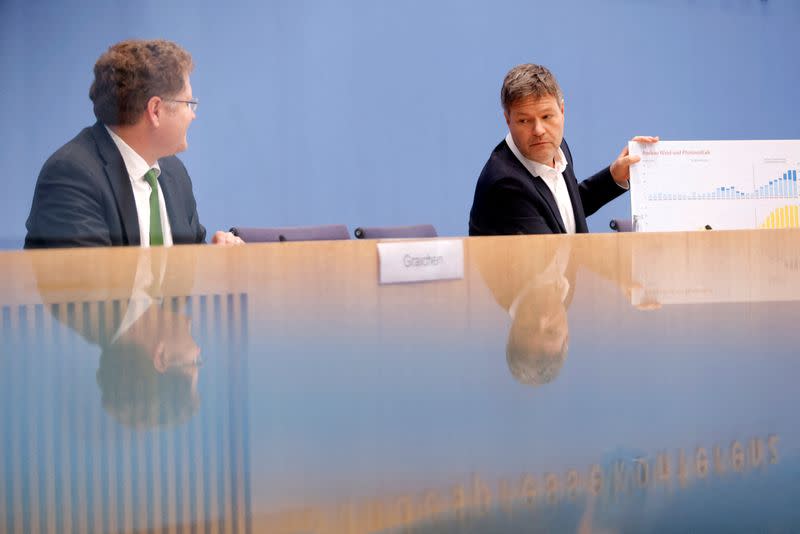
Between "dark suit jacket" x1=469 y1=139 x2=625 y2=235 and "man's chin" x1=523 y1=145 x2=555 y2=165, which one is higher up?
"man's chin" x1=523 y1=145 x2=555 y2=165

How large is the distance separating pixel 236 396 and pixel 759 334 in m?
0.96

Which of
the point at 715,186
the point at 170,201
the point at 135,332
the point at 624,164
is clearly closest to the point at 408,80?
the point at 624,164

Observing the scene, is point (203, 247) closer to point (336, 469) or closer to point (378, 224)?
point (336, 469)

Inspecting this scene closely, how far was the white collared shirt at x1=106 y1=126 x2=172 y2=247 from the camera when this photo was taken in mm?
1366

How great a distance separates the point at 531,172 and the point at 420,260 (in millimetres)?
814

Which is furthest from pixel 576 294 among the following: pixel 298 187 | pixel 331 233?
pixel 298 187

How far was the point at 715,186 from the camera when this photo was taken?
6.16 ft

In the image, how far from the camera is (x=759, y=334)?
1.58 meters

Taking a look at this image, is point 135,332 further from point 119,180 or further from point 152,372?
point 119,180

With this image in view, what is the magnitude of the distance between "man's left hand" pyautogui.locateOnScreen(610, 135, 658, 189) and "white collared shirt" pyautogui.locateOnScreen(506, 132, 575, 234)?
0.15m

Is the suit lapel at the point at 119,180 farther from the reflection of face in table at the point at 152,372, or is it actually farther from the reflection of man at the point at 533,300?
the reflection of man at the point at 533,300

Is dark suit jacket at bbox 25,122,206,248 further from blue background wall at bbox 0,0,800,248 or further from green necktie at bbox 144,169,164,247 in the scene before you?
blue background wall at bbox 0,0,800,248

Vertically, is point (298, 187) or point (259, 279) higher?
point (298, 187)

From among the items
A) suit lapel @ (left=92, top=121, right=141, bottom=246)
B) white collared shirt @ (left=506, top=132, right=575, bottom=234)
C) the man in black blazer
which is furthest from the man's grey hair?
suit lapel @ (left=92, top=121, right=141, bottom=246)
